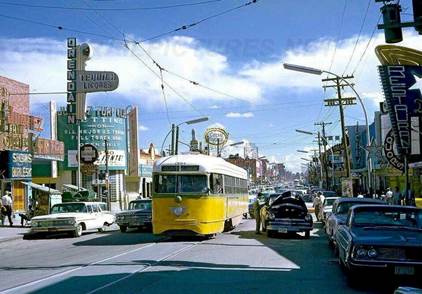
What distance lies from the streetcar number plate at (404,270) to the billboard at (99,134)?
47.2 meters

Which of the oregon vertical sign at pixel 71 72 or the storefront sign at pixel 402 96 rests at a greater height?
the oregon vertical sign at pixel 71 72

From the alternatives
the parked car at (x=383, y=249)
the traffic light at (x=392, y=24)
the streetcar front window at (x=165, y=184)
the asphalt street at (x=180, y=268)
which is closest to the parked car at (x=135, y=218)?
the asphalt street at (x=180, y=268)

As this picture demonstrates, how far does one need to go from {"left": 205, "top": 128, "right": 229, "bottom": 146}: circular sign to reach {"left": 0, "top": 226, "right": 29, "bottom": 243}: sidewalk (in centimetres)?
4410

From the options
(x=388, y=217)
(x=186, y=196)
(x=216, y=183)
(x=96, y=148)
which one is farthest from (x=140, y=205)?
(x=96, y=148)

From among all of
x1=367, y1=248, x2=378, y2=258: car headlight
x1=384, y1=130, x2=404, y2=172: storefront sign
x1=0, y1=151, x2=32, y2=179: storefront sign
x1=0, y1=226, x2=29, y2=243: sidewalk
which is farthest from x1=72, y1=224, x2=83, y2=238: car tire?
x1=367, y1=248, x2=378, y2=258: car headlight

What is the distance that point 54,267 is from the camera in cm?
1338

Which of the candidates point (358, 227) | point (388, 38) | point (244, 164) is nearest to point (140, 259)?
point (358, 227)

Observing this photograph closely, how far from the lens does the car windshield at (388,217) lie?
458 inches

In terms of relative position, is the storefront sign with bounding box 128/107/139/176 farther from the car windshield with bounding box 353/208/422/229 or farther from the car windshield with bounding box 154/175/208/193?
the car windshield with bounding box 353/208/422/229

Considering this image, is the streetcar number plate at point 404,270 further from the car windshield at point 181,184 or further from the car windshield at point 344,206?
the car windshield at point 181,184

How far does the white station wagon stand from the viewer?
2348 cm

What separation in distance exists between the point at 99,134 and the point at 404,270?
1889 inches

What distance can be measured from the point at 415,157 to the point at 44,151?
2580 centimetres

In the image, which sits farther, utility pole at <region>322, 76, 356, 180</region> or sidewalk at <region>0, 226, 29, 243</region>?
utility pole at <region>322, 76, 356, 180</region>
